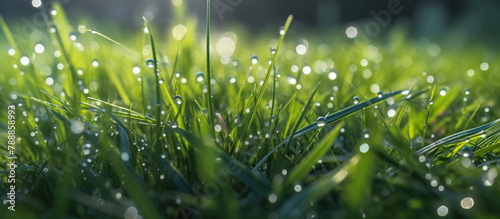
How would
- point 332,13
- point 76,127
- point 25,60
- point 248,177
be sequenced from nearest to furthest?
point 248,177 → point 76,127 → point 25,60 → point 332,13

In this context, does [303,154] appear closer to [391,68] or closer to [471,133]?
[471,133]

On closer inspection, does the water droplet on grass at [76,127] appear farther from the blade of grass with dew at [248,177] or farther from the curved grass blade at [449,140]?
the curved grass blade at [449,140]

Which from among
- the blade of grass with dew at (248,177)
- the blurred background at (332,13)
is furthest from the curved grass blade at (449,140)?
the blurred background at (332,13)

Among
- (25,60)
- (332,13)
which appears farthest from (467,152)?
(332,13)

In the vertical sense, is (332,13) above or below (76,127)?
above

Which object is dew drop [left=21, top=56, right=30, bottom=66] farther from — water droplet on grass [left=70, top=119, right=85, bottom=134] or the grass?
water droplet on grass [left=70, top=119, right=85, bottom=134]

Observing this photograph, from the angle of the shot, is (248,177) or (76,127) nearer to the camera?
(248,177)

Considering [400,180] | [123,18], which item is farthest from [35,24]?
[400,180]

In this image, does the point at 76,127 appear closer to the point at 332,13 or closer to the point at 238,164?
the point at 238,164
